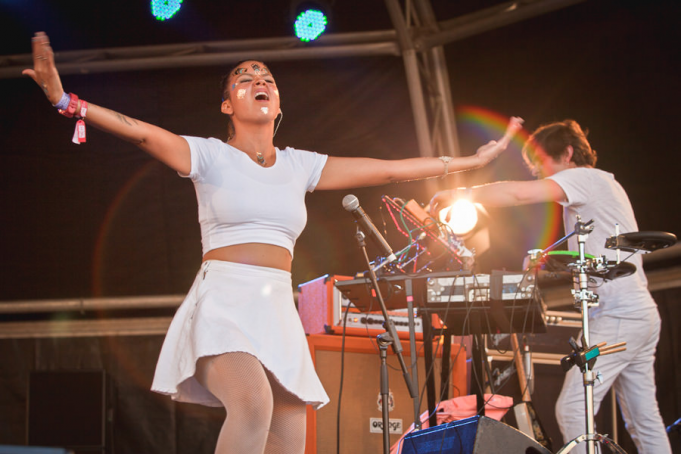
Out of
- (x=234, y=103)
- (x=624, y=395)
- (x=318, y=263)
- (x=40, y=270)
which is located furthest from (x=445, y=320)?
(x=40, y=270)

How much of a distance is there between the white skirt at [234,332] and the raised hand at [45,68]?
2.55 feet

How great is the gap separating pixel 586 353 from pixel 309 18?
375cm

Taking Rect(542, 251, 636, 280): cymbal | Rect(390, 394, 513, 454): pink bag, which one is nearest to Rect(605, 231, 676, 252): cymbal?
Rect(542, 251, 636, 280): cymbal

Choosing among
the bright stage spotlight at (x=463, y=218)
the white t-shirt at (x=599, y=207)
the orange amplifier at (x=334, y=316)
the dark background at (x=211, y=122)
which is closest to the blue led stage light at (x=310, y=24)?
the dark background at (x=211, y=122)

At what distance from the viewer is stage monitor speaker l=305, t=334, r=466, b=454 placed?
13.5 feet

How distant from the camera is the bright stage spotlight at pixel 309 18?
18.3 ft

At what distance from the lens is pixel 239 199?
7.92 ft

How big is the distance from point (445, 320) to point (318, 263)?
262 cm

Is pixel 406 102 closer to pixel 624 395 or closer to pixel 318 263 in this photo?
pixel 318 263

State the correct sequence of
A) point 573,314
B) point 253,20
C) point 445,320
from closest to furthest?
point 445,320 → point 573,314 → point 253,20

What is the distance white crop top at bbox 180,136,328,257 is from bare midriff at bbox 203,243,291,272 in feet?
0.06

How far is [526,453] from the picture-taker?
114 inches

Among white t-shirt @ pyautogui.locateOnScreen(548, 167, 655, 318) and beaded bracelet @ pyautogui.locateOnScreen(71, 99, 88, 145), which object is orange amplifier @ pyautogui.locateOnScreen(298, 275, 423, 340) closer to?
white t-shirt @ pyautogui.locateOnScreen(548, 167, 655, 318)

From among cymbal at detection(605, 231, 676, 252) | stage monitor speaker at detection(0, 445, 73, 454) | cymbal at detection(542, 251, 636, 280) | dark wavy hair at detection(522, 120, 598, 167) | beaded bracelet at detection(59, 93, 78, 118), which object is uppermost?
dark wavy hair at detection(522, 120, 598, 167)
